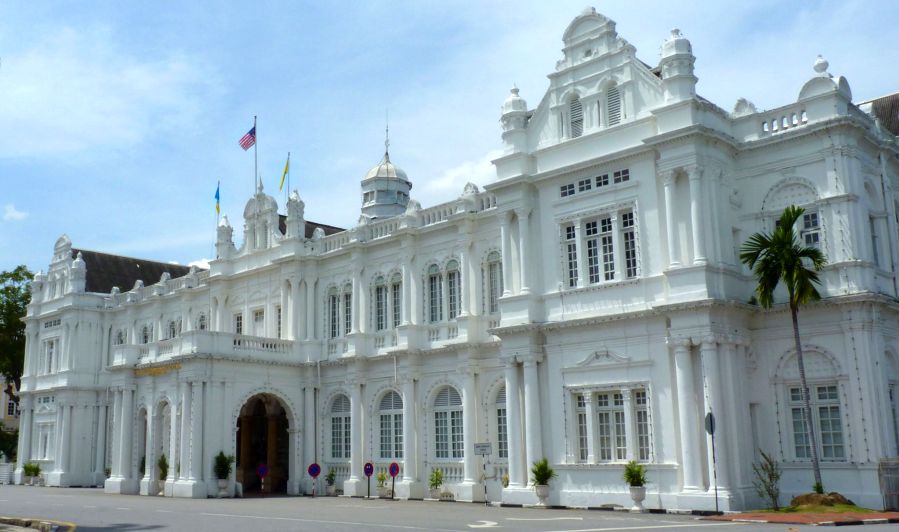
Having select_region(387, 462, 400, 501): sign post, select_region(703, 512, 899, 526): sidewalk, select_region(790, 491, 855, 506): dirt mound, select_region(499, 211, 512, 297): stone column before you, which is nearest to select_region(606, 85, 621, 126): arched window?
select_region(499, 211, 512, 297): stone column

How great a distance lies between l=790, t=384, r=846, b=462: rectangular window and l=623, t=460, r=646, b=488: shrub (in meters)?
3.90

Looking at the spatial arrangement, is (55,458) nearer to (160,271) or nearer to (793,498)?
(160,271)

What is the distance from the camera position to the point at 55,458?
47.4 m

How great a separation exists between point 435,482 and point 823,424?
1269 cm

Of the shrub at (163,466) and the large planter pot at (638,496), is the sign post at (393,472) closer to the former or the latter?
the large planter pot at (638,496)

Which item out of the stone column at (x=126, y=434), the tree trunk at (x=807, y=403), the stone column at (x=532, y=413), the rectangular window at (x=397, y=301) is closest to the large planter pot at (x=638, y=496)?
the stone column at (x=532, y=413)

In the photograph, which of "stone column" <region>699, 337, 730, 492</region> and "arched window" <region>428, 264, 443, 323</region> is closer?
"stone column" <region>699, 337, 730, 492</region>

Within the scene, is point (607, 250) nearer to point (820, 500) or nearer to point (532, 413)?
point (532, 413)

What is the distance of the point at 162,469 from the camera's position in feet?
114

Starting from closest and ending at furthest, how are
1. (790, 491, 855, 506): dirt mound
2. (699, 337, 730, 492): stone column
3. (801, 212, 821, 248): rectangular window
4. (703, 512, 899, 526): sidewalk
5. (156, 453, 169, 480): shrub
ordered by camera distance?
1. (703, 512, 899, 526): sidewalk
2. (790, 491, 855, 506): dirt mound
3. (699, 337, 730, 492): stone column
4. (801, 212, 821, 248): rectangular window
5. (156, 453, 169, 480): shrub

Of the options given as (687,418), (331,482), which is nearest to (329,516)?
(687,418)

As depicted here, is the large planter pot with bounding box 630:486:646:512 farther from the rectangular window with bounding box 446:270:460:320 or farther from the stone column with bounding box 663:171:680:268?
the rectangular window with bounding box 446:270:460:320

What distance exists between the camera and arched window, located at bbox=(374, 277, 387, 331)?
3359cm

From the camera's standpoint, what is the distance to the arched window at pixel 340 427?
34.1 m
